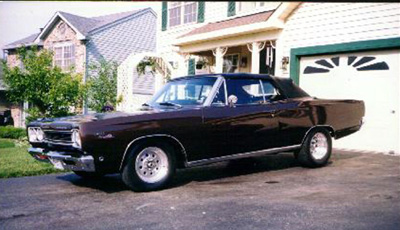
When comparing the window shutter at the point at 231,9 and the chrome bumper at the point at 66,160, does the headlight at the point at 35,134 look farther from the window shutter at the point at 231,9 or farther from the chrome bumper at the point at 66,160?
the window shutter at the point at 231,9

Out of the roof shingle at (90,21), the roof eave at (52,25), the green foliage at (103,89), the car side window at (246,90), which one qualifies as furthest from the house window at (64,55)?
the car side window at (246,90)

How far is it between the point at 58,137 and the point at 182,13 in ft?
37.2

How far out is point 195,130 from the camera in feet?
19.1

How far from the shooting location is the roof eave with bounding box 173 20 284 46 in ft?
36.2

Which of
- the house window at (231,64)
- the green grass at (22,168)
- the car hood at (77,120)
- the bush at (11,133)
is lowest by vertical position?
the bush at (11,133)

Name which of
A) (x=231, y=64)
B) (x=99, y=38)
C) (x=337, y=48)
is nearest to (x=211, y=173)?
(x=337, y=48)

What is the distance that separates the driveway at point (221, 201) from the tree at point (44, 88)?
21.8ft

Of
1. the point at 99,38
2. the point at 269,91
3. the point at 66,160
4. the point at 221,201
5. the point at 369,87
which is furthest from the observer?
the point at 99,38

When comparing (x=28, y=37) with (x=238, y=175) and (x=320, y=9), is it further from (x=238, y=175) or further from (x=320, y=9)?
(x=238, y=175)

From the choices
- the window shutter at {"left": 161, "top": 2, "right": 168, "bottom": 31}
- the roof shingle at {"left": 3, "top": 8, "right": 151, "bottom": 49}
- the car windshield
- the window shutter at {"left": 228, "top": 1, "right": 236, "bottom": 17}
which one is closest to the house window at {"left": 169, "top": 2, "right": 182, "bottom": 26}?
the window shutter at {"left": 161, "top": 2, "right": 168, "bottom": 31}

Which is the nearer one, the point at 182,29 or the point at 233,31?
the point at 233,31

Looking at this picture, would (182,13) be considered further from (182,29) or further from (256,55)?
(256,55)

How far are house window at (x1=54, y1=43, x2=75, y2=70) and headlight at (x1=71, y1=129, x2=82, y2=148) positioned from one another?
20818 mm

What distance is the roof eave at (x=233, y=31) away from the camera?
11.0m
